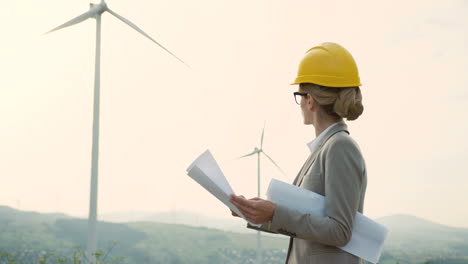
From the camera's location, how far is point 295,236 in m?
3.20

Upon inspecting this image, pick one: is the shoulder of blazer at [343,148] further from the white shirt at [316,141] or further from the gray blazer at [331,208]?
the white shirt at [316,141]

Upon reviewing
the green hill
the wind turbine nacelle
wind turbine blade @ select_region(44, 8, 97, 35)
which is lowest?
the green hill

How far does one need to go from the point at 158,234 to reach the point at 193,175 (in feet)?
349

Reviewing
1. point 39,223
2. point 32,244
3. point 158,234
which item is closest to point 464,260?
point 158,234

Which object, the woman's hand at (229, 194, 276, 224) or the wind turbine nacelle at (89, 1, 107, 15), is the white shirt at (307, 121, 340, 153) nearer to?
the woman's hand at (229, 194, 276, 224)

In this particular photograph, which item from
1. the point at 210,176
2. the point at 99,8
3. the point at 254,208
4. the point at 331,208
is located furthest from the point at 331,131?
the point at 99,8

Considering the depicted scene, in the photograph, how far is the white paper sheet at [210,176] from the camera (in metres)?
3.03

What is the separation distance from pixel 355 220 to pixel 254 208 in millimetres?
663

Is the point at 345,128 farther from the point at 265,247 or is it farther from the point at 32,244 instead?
the point at 265,247

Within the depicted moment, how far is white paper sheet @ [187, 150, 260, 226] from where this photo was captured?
3027mm

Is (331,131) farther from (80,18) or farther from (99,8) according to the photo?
(80,18)

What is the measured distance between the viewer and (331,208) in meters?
3.13

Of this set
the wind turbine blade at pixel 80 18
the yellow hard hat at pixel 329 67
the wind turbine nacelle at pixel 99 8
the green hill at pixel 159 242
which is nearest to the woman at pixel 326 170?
the yellow hard hat at pixel 329 67

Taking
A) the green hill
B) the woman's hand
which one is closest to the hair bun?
the woman's hand
